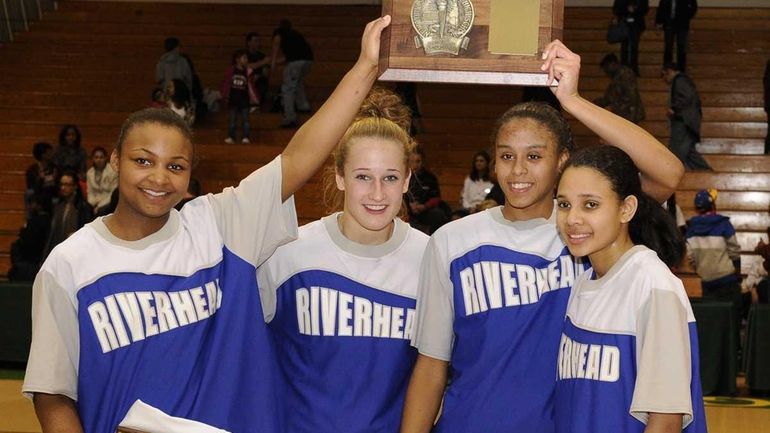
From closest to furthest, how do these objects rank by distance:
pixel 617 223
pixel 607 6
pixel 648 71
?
1. pixel 617 223
2. pixel 648 71
3. pixel 607 6

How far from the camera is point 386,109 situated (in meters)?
3.93

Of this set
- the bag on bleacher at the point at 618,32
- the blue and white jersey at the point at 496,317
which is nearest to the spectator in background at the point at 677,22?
the bag on bleacher at the point at 618,32

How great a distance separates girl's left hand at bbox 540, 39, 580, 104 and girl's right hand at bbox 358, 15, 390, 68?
1.58 feet

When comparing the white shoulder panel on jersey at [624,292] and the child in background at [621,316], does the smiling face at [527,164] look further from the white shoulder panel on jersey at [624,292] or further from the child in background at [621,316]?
the white shoulder panel on jersey at [624,292]

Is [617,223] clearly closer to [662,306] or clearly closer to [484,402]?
[662,306]

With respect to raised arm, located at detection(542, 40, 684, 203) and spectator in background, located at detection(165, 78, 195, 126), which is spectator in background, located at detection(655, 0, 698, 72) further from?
raised arm, located at detection(542, 40, 684, 203)

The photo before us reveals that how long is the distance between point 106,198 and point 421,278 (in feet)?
33.5

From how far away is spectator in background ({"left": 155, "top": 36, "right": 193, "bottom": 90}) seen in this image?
1616cm

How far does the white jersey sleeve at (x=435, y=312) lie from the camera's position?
363 centimetres

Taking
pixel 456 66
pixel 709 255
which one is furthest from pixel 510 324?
pixel 709 255

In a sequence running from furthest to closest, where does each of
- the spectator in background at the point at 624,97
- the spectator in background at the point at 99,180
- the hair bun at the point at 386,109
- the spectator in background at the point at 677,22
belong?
the spectator in background at the point at 677,22, the spectator in background at the point at 624,97, the spectator in background at the point at 99,180, the hair bun at the point at 386,109

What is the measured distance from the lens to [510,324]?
3.56 meters

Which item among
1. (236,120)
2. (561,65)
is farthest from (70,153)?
(561,65)

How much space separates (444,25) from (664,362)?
1.14 metres
